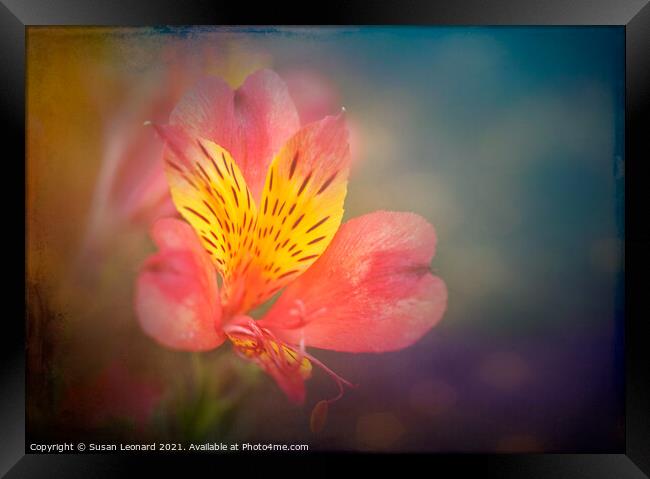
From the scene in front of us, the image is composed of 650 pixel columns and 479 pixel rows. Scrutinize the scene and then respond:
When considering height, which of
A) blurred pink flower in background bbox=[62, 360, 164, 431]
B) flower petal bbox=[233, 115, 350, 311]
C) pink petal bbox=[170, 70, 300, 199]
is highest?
pink petal bbox=[170, 70, 300, 199]

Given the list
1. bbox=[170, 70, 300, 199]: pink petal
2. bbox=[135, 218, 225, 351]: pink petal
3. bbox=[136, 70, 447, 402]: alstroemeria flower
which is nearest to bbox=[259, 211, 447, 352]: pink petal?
bbox=[136, 70, 447, 402]: alstroemeria flower

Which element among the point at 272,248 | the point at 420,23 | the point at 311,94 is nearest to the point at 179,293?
the point at 272,248

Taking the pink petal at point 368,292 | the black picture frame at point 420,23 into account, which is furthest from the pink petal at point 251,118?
the pink petal at point 368,292

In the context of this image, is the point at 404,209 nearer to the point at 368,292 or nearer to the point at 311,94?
the point at 368,292

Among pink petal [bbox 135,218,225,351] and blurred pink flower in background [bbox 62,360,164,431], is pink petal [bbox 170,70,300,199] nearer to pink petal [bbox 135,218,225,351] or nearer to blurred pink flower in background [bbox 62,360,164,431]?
pink petal [bbox 135,218,225,351]

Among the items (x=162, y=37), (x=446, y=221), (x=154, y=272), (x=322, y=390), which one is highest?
(x=162, y=37)

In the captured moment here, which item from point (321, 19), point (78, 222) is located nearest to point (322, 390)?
point (78, 222)

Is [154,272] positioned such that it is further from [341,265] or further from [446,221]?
[446,221]

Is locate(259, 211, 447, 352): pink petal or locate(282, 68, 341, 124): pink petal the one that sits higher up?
locate(282, 68, 341, 124): pink petal
